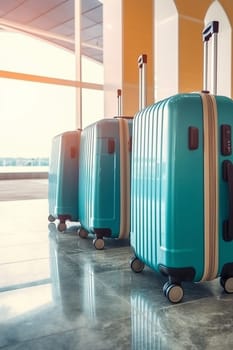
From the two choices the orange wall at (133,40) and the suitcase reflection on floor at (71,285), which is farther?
the orange wall at (133,40)

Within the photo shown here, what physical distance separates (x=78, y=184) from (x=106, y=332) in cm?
183

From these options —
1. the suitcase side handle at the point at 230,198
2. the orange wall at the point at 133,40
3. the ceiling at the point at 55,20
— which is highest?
the ceiling at the point at 55,20

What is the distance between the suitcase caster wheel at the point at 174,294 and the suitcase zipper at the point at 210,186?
119 mm

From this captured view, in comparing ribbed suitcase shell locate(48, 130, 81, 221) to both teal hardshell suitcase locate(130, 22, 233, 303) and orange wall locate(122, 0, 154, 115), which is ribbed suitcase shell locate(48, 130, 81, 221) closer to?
teal hardshell suitcase locate(130, 22, 233, 303)

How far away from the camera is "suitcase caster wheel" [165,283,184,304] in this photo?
138 centimetres

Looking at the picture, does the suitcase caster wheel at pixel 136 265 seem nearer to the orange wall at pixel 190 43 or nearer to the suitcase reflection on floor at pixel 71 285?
the suitcase reflection on floor at pixel 71 285

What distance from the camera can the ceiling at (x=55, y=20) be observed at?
26.1ft

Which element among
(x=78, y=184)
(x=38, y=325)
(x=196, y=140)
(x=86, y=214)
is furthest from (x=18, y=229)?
(x=196, y=140)

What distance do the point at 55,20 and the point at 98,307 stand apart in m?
8.89

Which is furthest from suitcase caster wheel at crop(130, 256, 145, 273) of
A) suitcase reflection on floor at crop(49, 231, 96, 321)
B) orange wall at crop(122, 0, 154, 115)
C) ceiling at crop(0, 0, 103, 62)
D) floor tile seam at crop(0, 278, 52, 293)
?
ceiling at crop(0, 0, 103, 62)

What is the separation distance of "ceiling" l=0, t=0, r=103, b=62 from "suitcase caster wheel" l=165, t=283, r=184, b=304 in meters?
7.72

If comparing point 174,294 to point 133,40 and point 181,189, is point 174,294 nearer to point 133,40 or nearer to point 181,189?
point 181,189

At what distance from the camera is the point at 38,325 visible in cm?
119

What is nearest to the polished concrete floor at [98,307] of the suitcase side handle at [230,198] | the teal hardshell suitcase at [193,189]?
the teal hardshell suitcase at [193,189]
